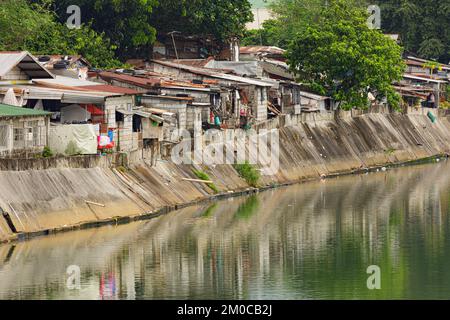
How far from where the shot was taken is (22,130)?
61688 millimetres

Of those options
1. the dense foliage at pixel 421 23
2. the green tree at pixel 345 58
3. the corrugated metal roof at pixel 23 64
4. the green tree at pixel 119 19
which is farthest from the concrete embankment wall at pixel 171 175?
the dense foliage at pixel 421 23

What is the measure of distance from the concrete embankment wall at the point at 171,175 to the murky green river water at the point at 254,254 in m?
1.06

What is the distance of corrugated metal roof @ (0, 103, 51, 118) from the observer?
199ft

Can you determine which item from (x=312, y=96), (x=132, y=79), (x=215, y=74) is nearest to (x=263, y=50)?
(x=312, y=96)

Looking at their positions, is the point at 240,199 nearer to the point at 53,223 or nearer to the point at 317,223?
the point at 317,223

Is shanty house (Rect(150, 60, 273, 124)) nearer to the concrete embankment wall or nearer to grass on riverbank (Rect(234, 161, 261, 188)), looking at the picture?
the concrete embankment wall

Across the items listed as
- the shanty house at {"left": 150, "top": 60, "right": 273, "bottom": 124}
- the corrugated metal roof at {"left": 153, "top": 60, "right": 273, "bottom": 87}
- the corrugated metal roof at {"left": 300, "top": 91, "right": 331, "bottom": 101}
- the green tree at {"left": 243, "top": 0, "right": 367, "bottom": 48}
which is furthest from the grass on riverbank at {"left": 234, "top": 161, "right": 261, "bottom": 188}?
the green tree at {"left": 243, "top": 0, "right": 367, "bottom": 48}

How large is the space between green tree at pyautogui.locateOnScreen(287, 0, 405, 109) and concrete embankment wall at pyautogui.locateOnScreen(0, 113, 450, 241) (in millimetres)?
2380

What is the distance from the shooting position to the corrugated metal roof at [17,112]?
60575 millimetres

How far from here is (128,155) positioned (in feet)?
217

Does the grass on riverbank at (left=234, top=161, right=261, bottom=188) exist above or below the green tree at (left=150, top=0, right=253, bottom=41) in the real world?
below

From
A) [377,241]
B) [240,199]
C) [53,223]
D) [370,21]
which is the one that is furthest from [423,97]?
[53,223]

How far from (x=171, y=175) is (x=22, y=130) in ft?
29.7

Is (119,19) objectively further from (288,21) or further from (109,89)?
(288,21)
